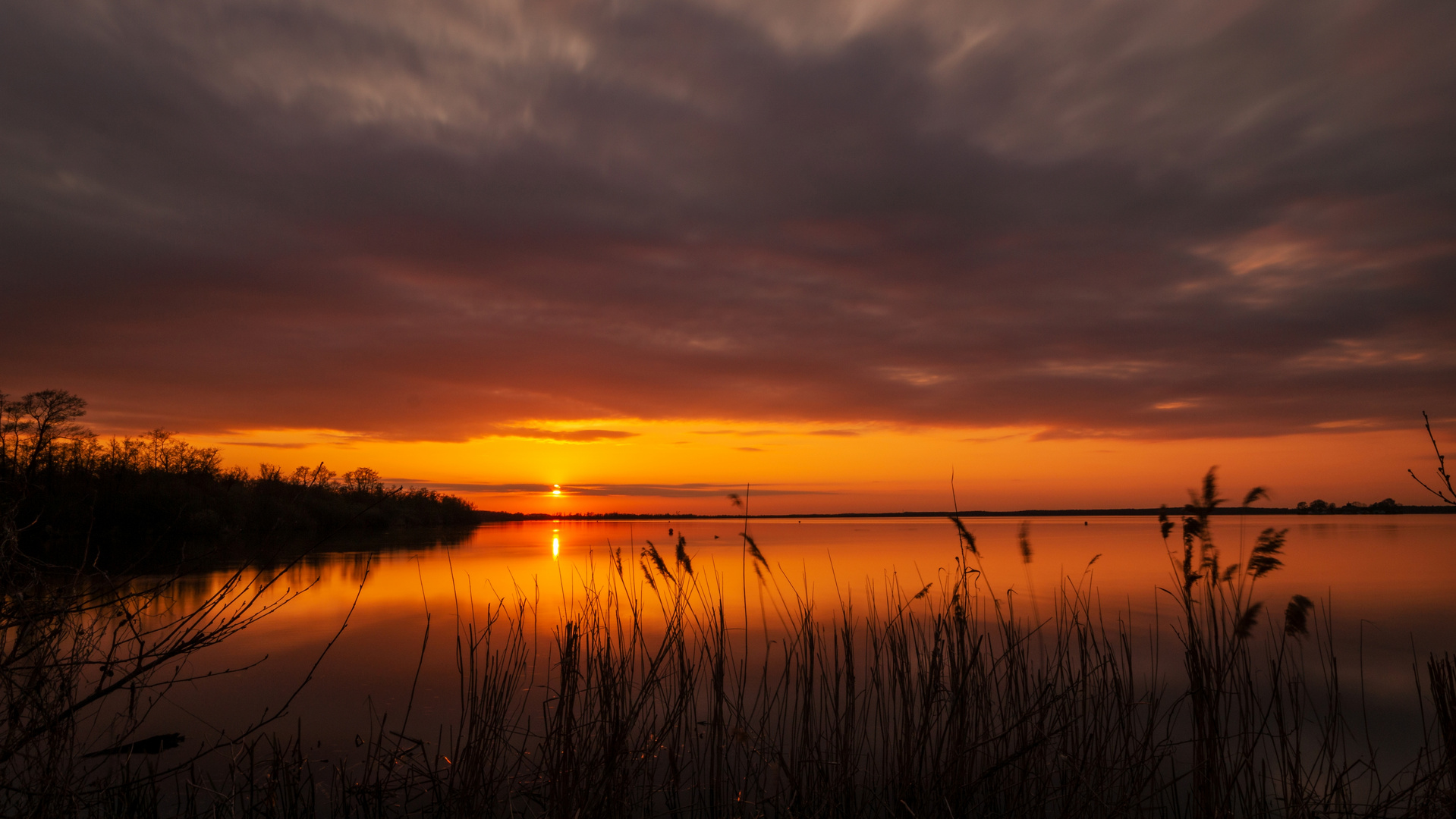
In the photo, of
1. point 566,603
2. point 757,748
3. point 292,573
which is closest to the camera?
point 757,748

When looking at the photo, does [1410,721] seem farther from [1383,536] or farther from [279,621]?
[1383,536]

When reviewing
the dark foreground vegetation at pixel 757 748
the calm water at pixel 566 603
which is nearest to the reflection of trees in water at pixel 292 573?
the calm water at pixel 566 603

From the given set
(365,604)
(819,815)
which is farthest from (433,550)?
(819,815)

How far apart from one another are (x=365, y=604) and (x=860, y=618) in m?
10.9

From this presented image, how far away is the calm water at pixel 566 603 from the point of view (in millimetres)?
8203

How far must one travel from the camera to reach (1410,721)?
7.68 metres

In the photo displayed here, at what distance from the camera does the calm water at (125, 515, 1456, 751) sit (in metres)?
8.20

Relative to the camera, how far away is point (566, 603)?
49.4 ft

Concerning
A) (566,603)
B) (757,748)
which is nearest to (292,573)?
(566,603)

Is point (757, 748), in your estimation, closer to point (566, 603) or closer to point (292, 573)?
point (566, 603)

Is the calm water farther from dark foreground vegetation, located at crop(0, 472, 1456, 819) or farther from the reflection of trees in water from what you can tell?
dark foreground vegetation, located at crop(0, 472, 1456, 819)

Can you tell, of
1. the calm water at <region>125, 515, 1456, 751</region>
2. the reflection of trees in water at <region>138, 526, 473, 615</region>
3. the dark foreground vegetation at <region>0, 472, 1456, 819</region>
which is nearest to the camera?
the dark foreground vegetation at <region>0, 472, 1456, 819</region>

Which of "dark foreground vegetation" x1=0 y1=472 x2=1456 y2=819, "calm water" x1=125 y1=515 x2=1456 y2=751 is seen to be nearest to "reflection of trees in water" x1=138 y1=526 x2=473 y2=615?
"calm water" x1=125 y1=515 x2=1456 y2=751

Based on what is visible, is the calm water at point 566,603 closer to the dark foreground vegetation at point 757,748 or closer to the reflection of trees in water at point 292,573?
the reflection of trees in water at point 292,573
